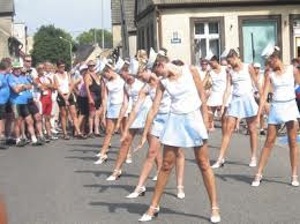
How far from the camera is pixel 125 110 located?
471 inches

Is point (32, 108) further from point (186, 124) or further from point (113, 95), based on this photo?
point (186, 124)

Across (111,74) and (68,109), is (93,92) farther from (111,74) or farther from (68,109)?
(111,74)

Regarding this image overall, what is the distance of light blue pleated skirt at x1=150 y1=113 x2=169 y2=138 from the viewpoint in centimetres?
966

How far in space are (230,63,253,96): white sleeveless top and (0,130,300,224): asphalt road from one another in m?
1.22

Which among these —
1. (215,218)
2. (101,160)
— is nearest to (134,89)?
(101,160)

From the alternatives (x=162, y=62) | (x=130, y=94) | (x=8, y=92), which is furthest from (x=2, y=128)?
(x=162, y=62)

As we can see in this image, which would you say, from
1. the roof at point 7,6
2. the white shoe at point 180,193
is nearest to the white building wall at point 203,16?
the white shoe at point 180,193

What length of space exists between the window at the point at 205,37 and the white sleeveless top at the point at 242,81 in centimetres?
2042

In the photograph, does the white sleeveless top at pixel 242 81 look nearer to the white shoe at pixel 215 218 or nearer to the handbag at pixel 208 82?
the white shoe at pixel 215 218

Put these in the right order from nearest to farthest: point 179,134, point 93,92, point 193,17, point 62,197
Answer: point 179,134, point 62,197, point 93,92, point 193,17

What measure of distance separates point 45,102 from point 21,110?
1263 millimetres

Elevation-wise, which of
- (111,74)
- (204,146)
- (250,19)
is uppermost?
(250,19)

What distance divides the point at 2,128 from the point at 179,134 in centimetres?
958

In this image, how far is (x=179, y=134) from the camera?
26.6 feet
